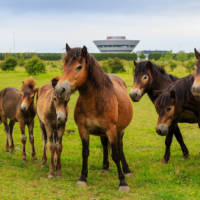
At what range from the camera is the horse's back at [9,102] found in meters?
8.42

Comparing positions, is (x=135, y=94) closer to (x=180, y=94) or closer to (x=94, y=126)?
(x=180, y=94)

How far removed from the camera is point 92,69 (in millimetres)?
5652

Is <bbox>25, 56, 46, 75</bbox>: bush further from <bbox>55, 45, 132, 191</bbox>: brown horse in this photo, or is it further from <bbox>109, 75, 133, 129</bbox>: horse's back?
<bbox>55, 45, 132, 191</bbox>: brown horse

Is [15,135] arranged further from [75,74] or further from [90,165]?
[75,74]

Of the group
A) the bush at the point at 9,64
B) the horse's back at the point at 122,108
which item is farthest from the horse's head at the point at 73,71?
the bush at the point at 9,64

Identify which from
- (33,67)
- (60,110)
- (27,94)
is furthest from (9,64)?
(60,110)

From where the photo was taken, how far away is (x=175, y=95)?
21.3 ft

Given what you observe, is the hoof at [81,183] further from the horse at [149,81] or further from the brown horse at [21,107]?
the horse at [149,81]

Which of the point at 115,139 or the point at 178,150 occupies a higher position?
the point at 115,139

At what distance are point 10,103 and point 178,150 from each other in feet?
16.6

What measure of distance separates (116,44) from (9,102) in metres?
136

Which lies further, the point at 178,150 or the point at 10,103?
the point at 178,150

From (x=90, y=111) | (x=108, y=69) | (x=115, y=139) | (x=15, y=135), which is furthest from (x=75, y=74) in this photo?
(x=108, y=69)

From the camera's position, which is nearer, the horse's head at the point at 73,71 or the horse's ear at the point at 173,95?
the horse's head at the point at 73,71
